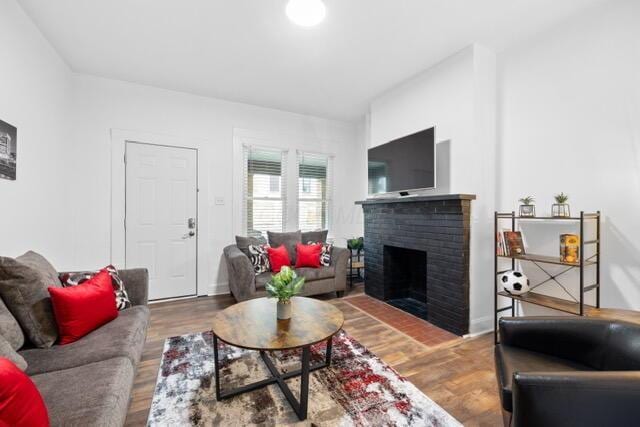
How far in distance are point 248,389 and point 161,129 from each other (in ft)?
10.9

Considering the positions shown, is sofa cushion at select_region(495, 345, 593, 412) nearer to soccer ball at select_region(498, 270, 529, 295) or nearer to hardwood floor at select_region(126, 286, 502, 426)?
hardwood floor at select_region(126, 286, 502, 426)

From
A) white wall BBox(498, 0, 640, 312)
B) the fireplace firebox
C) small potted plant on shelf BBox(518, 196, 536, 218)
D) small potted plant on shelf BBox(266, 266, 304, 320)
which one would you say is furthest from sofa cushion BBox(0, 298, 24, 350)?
white wall BBox(498, 0, 640, 312)

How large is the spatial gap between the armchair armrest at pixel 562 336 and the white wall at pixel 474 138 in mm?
1245

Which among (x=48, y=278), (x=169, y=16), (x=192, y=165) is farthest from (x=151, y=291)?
(x=169, y=16)

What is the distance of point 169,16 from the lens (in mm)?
2359

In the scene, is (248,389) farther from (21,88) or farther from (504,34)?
(504,34)

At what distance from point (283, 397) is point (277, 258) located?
6.59 feet

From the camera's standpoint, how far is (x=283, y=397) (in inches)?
70.3

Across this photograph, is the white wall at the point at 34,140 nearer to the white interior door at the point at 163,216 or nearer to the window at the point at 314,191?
the white interior door at the point at 163,216

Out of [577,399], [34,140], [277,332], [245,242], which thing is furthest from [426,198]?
[34,140]

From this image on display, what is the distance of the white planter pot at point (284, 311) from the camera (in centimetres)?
191

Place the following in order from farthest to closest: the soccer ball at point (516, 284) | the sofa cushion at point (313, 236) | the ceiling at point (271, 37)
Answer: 1. the sofa cushion at point (313, 236)
2. the soccer ball at point (516, 284)
3. the ceiling at point (271, 37)

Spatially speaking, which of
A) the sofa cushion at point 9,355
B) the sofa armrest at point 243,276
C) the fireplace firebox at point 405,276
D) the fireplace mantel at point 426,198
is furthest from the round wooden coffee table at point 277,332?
the fireplace firebox at point 405,276

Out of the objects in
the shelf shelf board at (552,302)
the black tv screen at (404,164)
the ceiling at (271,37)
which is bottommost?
the shelf shelf board at (552,302)
